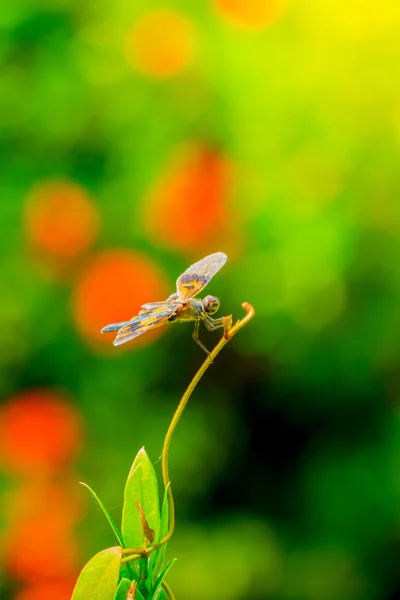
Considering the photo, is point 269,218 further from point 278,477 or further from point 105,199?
point 278,477

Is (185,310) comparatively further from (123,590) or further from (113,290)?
(113,290)

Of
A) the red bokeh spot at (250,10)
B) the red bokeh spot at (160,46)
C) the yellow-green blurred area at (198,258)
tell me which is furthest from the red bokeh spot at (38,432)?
the red bokeh spot at (250,10)

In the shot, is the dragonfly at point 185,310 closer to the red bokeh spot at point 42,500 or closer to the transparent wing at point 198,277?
the transparent wing at point 198,277

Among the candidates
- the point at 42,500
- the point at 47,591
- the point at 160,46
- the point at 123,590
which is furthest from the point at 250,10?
the point at 123,590

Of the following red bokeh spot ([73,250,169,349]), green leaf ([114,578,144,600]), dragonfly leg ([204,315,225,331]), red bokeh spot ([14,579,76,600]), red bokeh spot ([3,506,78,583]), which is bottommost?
green leaf ([114,578,144,600])

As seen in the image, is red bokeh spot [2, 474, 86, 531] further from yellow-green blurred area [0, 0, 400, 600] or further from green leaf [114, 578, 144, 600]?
green leaf [114, 578, 144, 600]

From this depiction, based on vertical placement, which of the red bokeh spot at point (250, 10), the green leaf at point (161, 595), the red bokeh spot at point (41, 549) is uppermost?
the red bokeh spot at point (250, 10)

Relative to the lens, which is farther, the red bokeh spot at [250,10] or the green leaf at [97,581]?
the red bokeh spot at [250,10]

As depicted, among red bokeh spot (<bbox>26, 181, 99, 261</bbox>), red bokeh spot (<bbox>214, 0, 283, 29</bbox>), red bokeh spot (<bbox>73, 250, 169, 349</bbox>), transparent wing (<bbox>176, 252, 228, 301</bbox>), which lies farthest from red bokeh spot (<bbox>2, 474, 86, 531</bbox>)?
transparent wing (<bbox>176, 252, 228, 301</bbox>)
